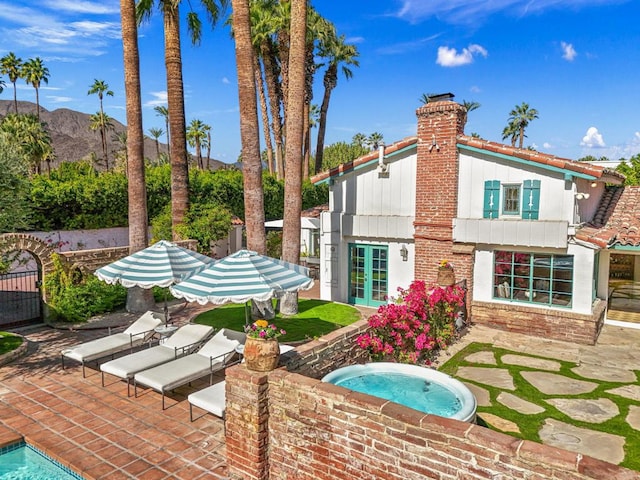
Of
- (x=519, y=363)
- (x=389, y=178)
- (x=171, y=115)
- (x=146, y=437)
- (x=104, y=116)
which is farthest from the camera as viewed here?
(x=104, y=116)

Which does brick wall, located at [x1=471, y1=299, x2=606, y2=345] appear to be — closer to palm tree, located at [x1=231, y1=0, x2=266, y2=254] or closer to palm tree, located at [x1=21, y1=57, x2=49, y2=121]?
palm tree, located at [x1=231, y1=0, x2=266, y2=254]

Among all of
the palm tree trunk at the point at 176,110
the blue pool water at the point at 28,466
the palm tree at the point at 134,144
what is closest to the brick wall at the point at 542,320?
the palm tree at the point at 134,144

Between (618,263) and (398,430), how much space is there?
21.9 m

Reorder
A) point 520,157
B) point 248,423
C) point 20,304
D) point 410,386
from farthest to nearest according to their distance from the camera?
point 20,304 → point 520,157 → point 410,386 → point 248,423

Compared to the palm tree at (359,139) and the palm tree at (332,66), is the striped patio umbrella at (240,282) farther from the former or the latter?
the palm tree at (359,139)

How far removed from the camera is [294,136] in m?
14.2

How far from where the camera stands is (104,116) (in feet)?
223

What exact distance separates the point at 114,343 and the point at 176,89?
463 inches

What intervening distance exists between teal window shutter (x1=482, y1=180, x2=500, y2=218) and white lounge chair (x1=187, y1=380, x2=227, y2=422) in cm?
956

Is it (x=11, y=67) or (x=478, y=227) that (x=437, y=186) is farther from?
(x=11, y=67)

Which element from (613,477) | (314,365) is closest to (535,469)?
(613,477)

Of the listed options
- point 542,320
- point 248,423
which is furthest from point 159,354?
point 542,320

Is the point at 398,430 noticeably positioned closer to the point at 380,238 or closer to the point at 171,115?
the point at 380,238

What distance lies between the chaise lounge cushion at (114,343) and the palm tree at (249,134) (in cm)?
428
